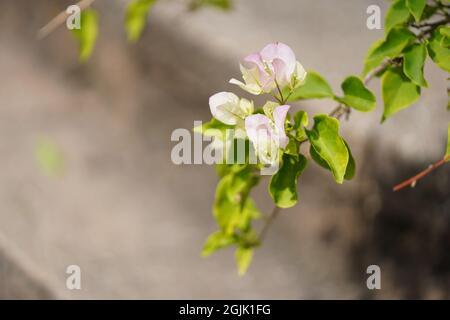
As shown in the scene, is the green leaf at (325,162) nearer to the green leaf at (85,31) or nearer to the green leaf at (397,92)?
the green leaf at (397,92)

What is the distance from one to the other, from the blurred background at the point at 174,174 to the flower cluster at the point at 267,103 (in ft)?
2.47

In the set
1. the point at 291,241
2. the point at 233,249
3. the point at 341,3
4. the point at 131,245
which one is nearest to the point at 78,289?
the point at 131,245

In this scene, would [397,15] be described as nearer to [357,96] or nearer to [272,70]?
[357,96]

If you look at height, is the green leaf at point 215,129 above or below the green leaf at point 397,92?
below

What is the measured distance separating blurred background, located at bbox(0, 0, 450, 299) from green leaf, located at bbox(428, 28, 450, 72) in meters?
0.62

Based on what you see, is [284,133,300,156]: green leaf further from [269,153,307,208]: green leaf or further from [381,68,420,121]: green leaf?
[381,68,420,121]: green leaf

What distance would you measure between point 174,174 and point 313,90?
110 centimetres

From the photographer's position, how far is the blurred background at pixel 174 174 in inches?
55.0

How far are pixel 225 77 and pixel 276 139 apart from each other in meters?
1.15

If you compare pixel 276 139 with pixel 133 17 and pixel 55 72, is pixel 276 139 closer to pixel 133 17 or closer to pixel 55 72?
pixel 133 17

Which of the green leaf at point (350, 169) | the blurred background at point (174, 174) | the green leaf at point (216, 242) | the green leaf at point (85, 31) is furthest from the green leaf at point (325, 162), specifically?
the blurred background at point (174, 174)

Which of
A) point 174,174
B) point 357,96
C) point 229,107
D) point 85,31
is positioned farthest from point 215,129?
point 174,174

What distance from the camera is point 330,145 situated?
2.31 ft

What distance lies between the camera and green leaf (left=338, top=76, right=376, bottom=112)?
794 mm
